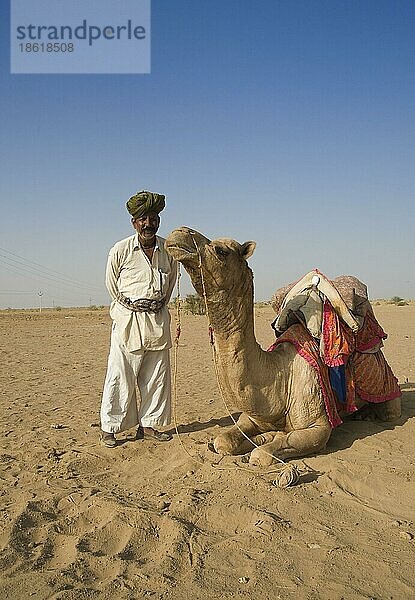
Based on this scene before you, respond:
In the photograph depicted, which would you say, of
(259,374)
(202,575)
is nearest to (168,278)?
(259,374)

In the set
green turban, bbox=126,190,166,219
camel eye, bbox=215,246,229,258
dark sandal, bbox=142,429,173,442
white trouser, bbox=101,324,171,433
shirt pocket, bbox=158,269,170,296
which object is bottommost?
dark sandal, bbox=142,429,173,442

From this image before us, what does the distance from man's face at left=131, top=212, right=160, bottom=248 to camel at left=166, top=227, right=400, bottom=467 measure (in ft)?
4.32

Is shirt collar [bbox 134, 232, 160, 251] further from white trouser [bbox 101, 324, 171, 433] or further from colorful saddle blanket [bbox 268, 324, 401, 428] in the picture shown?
colorful saddle blanket [bbox 268, 324, 401, 428]

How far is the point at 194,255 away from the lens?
430 centimetres

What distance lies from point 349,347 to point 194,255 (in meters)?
1.93

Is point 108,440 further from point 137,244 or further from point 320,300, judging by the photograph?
point 320,300

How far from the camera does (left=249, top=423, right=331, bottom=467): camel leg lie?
15.8 ft

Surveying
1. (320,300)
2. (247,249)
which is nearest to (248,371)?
(247,249)

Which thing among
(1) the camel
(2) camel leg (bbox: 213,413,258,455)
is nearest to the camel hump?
(1) the camel

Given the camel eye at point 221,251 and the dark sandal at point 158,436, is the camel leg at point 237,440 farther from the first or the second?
the camel eye at point 221,251

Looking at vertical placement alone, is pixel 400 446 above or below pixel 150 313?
below

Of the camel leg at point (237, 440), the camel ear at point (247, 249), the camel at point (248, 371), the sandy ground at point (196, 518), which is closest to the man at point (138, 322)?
the sandy ground at point (196, 518)

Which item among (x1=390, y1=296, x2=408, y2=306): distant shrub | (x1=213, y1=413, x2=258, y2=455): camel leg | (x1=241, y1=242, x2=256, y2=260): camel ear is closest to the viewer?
(x1=241, y1=242, x2=256, y2=260): camel ear

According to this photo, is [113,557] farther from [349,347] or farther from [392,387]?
[392,387]
